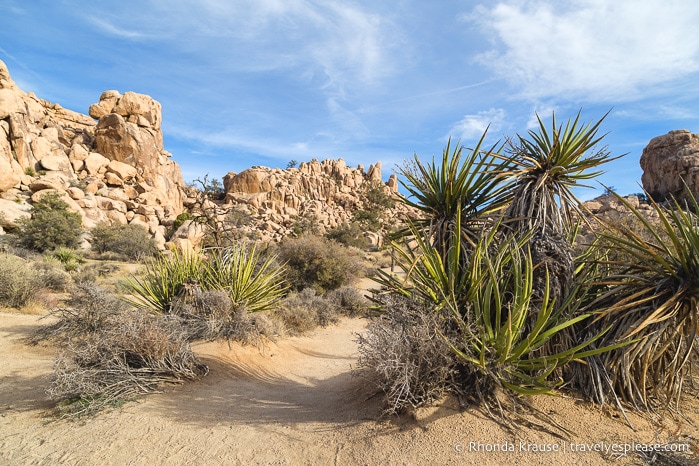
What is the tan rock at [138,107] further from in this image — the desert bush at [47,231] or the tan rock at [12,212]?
the desert bush at [47,231]

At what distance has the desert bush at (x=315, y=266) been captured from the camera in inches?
675

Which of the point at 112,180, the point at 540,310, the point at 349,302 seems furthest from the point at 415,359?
the point at 112,180

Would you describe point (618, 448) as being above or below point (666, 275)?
below

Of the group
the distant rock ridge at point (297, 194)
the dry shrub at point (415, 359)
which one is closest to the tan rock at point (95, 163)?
the distant rock ridge at point (297, 194)

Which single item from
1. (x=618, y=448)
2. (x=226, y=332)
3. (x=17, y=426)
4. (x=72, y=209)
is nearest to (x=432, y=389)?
(x=618, y=448)

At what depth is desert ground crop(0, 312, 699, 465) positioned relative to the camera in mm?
3307

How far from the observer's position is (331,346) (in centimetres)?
1023

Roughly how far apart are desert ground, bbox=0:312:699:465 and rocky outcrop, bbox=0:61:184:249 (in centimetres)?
2554

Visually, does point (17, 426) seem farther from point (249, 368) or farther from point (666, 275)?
point (666, 275)

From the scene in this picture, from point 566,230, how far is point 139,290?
809 centimetres

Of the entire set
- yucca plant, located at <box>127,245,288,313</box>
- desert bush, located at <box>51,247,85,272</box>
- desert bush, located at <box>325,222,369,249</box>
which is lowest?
desert bush, located at <box>51,247,85,272</box>

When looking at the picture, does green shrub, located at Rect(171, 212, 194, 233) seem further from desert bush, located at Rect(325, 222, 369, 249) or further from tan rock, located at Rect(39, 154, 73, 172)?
desert bush, located at Rect(325, 222, 369, 249)

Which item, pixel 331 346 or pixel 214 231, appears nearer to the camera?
pixel 214 231

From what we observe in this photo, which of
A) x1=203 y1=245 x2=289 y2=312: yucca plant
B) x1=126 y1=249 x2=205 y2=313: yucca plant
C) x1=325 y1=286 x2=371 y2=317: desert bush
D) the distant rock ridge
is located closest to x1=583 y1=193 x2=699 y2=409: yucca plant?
x1=203 y1=245 x2=289 y2=312: yucca plant
